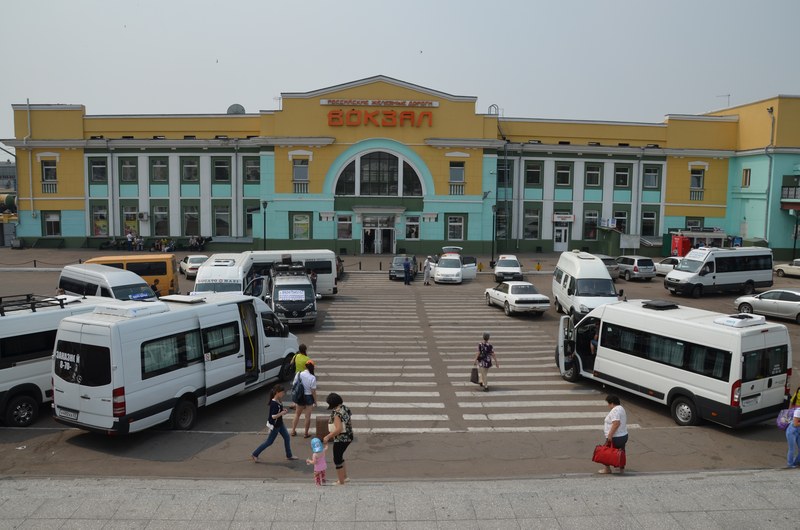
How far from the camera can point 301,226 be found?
168 feet

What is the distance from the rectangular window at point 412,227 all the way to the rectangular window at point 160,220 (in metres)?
20.9

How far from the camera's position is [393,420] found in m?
14.1

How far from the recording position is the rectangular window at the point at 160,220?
54562 millimetres

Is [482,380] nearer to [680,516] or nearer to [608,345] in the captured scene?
[608,345]

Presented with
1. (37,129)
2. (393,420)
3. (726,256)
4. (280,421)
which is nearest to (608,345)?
(393,420)

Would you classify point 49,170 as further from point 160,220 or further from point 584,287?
point 584,287

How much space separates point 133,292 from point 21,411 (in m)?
10.7

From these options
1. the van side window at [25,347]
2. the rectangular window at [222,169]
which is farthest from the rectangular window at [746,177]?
the van side window at [25,347]

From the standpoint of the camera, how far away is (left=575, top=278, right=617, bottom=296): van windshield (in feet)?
83.1

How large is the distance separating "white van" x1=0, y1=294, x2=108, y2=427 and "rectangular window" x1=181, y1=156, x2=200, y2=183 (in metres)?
41.5

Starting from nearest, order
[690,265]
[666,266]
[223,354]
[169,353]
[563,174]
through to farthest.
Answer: [169,353] → [223,354] → [690,265] → [666,266] → [563,174]

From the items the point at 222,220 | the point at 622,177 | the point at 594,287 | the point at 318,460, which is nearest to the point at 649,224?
the point at 622,177

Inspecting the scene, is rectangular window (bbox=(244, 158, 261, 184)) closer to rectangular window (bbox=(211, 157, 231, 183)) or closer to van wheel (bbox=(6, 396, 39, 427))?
rectangular window (bbox=(211, 157, 231, 183))

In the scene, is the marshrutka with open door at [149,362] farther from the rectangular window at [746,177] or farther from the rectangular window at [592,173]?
the rectangular window at [746,177]
